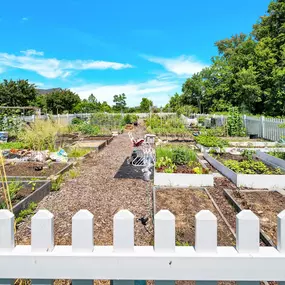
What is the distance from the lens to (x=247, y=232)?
951 mm

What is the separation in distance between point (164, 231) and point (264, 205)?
10.5ft

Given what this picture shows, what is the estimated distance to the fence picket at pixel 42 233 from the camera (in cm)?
95

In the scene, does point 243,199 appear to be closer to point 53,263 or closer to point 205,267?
point 205,267

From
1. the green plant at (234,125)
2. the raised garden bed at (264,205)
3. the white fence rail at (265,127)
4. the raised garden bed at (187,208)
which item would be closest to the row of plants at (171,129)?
the green plant at (234,125)

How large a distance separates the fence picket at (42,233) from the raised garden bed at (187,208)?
1.71m

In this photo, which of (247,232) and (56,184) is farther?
(56,184)

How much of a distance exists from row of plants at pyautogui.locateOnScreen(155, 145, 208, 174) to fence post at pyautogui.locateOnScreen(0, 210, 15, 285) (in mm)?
3890

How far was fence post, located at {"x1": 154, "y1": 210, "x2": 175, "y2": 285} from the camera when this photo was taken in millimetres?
947

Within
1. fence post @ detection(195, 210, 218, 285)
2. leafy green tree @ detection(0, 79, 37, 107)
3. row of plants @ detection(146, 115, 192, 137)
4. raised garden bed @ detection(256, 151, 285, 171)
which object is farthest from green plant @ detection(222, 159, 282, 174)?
leafy green tree @ detection(0, 79, 37, 107)

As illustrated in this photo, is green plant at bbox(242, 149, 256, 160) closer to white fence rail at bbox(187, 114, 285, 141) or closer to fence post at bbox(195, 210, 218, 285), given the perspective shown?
white fence rail at bbox(187, 114, 285, 141)

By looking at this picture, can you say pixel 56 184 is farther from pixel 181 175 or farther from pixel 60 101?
pixel 60 101

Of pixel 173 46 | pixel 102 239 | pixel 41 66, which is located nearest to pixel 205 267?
pixel 102 239

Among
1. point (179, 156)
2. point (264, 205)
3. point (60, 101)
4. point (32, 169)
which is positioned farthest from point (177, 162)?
point (60, 101)

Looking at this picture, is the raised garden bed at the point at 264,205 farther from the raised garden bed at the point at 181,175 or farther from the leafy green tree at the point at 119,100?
the leafy green tree at the point at 119,100
